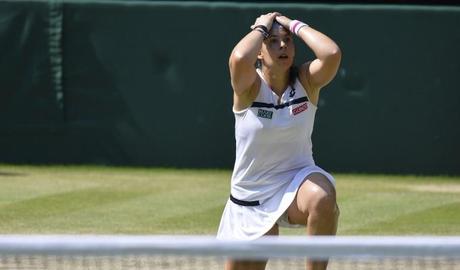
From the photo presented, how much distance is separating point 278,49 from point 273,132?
51 centimetres

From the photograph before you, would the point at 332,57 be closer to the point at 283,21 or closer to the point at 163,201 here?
the point at 283,21

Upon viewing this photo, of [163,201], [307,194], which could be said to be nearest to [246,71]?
[307,194]

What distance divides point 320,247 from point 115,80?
11.6 metres

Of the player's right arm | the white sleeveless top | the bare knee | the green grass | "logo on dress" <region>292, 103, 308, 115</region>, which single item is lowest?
the green grass

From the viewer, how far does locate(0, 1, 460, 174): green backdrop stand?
15961 mm

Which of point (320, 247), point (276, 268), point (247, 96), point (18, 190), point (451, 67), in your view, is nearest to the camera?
point (320, 247)

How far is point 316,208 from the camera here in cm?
709

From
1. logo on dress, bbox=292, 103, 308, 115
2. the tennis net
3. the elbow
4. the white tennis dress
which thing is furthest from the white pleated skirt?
the tennis net

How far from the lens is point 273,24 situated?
24.6 ft

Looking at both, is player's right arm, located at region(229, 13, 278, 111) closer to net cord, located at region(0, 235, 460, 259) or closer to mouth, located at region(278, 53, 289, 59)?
mouth, located at region(278, 53, 289, 59)

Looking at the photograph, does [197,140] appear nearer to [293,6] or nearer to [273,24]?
[293,6]

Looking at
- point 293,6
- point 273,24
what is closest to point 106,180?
point 293,6

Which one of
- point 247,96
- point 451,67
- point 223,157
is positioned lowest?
point 223,157

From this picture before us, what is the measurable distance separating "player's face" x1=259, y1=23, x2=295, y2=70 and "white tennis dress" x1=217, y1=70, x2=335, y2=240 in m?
0.13
